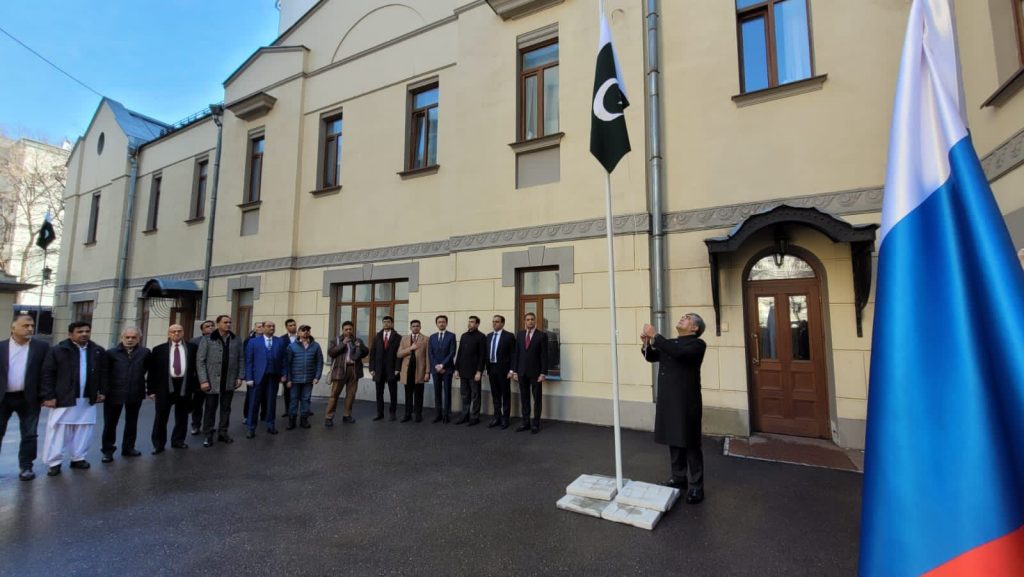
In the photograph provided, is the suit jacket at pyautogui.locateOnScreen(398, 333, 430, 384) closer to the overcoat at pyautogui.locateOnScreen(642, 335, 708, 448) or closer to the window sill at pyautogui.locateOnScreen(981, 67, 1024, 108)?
the overcoat at pyautogui.locateOnScreen(642, 335, 708, 448)

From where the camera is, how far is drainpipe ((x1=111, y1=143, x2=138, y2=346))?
621 inches

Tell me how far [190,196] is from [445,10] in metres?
10.3

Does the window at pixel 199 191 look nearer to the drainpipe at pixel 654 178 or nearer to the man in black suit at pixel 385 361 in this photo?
the man in black suit at pixel 385 361

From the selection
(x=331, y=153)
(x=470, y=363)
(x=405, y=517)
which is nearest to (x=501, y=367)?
(x=470, y=363)

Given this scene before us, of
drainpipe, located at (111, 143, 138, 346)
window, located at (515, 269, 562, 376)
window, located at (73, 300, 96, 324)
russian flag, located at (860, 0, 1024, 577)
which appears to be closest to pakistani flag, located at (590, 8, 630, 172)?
russian flag, located at (860, 0, 1024, 577)

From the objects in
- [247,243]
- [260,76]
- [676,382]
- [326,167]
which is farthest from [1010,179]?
[260,76]

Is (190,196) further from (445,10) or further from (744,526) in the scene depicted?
(744,526)

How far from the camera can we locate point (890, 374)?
3.76 feet

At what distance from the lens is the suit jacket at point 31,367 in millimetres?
5129

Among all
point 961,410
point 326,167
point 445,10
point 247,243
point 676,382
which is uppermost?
point 445,10

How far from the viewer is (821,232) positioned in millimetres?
6152

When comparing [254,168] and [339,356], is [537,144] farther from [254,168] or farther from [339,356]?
[254,168]

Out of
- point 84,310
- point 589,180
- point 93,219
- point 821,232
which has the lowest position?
point 84,310

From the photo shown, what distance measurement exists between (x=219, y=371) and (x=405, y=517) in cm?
447
